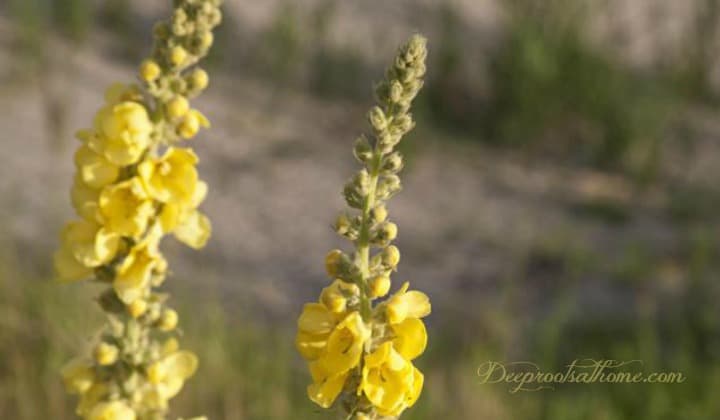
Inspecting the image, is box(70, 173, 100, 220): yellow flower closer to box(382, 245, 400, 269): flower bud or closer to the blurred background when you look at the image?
box(382, 245, 400, 269): flower bud

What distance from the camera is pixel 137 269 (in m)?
1.57

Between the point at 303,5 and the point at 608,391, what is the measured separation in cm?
513

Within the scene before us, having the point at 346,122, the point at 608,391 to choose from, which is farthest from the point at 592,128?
the point at 608,391

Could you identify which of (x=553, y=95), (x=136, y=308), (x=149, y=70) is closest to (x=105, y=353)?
(x=136, y=308)

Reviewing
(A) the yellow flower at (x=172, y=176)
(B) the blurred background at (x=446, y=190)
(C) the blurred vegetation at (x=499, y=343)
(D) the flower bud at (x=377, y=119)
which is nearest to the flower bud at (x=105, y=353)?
(A) the yellow flower at (x=172, y=176)

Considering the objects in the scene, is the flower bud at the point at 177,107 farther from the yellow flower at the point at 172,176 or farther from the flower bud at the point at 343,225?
the flower bud at the point at 343,225

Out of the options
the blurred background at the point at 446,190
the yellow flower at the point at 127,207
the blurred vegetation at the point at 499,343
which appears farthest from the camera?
the blurred background at the point at 446,190

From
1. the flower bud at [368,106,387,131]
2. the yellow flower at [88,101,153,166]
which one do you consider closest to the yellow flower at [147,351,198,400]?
the yellow flower at [88,101,153,166]

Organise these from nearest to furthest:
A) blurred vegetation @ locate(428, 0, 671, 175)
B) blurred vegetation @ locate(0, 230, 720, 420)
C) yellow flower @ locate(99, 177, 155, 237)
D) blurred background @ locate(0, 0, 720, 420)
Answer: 1. yellow flower @ locate(99, 177, 155, 237)
2. blurred vegetation @ locate(0, 230, 720, 420)
3. blurred background @ locate(0, 0, 720, 420)
4. blurred vegetation @ locate(428, 0, 671, 175)

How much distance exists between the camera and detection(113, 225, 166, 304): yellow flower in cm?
155

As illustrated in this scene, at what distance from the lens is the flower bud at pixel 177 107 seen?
159 cm

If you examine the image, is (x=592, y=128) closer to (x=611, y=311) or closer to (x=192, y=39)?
(x=611, y=311)

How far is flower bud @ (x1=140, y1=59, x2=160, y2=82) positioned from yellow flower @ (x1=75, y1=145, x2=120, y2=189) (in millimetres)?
140

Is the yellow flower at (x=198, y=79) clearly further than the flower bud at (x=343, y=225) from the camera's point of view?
Yes
